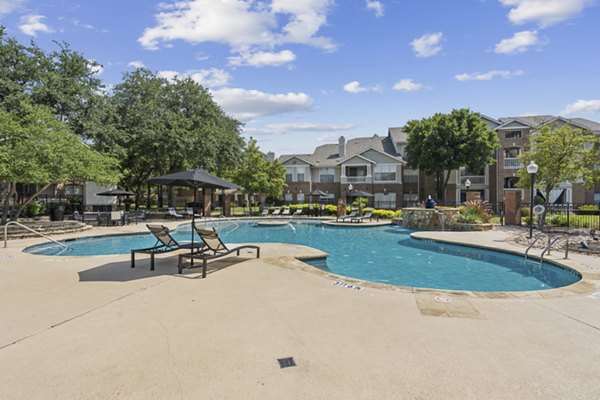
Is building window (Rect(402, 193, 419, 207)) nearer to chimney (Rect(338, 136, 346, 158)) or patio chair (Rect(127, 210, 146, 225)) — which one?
chimney (Rect(338, 136, 346, 158))

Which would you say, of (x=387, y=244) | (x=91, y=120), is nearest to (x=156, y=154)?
(x=91, y=120)

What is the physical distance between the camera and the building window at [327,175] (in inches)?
1667

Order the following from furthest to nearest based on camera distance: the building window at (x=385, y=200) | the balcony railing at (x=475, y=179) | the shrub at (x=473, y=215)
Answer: the building window at (x=385, y=200), the balcony railing at (x=475, y=179), the shrub at (x=473, y=215)

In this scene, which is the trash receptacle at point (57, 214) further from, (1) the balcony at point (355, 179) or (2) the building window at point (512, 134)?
(2) the building window at point (512, 134)

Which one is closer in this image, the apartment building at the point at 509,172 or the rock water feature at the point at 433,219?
the rock water feature at the point at 433,219

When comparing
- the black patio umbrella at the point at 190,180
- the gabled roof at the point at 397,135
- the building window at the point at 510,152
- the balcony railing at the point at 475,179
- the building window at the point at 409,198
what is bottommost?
the building window at the point at 409,198

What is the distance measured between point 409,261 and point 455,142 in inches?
974

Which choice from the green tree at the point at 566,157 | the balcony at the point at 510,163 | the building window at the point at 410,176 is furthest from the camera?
the building window at the point at 410,176

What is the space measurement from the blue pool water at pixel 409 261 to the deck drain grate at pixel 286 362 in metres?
5.47

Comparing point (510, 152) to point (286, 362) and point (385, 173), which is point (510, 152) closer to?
point (385, 173)

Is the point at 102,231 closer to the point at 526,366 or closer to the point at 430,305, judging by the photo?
the point at 430,305

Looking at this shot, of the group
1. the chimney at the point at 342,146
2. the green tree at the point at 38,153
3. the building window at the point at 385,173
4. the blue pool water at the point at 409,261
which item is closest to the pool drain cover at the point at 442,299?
the blue pool water at the point at 409,261

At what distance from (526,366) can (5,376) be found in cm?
478

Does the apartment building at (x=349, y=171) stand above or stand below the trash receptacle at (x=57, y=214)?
above
